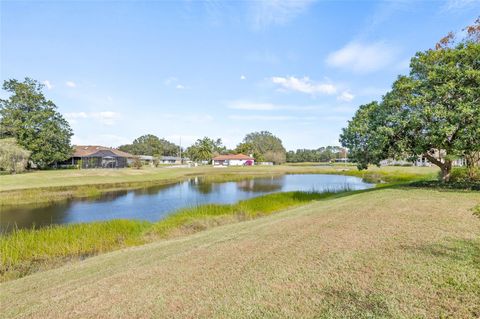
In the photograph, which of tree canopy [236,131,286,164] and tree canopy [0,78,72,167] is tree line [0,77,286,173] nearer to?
tree canopy [0,78,72,167]

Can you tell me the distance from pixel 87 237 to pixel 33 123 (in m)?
42.1

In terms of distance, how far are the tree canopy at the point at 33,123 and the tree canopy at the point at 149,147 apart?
56201 mm

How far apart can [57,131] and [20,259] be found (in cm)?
4398

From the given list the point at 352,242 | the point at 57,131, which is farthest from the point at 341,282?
the point at 57,131

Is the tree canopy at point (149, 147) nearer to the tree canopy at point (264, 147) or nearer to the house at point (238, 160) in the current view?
the house at point (238, 160)

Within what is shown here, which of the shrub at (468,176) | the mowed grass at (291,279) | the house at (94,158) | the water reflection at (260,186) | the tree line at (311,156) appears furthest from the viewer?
the tree line at (311,156)

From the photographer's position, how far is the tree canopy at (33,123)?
40.8 meters

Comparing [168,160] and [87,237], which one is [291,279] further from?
[168,160]

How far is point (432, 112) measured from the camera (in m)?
12.7

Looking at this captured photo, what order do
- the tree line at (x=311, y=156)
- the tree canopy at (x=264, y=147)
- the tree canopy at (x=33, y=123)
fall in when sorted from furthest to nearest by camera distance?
the tree line at (x=311, y=156), the tree canopy at (x=264, y=147), the tree canopy at (x=33, y=123)

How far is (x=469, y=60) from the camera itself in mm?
13562

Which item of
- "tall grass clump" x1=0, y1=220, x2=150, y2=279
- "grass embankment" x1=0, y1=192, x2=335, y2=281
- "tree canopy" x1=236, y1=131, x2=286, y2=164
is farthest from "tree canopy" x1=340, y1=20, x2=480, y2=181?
"tree canopy" x1=236, y1=131, x2=286, y2=164

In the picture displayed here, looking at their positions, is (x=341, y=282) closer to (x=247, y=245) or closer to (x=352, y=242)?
(x=352, y=242)

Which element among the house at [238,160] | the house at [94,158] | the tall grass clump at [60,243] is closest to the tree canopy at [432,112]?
the tall grass clump at [60,243]
